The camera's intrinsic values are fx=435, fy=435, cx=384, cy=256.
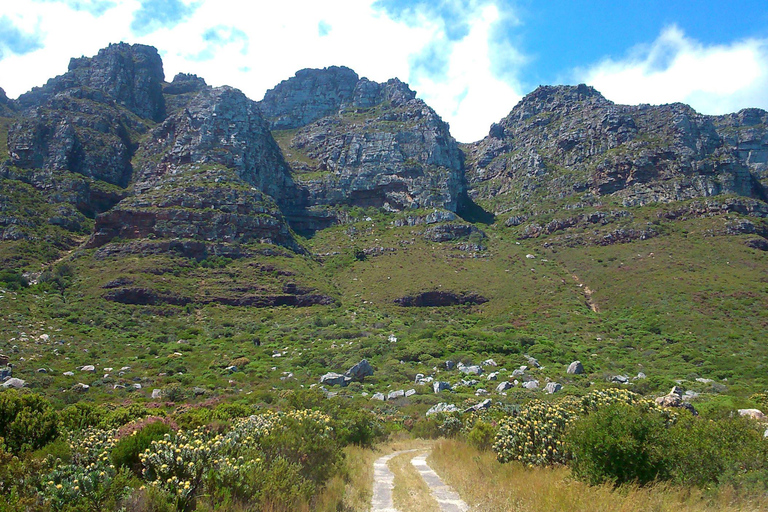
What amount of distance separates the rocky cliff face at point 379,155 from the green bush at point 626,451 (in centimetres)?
9165

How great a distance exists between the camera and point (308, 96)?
151000mm

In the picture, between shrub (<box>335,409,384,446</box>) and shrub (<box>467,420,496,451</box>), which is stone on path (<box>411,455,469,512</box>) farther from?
shrub (<box>335,409,384,446</box>)

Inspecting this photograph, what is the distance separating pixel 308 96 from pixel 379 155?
186ft

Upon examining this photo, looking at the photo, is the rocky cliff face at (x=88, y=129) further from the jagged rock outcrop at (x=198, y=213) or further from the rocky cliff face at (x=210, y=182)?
the jagged rock outcrop at (x=198, y=213)

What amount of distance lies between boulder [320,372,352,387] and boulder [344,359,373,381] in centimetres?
67

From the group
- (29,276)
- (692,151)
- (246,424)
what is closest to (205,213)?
(29,276)

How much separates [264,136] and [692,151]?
9486 cm

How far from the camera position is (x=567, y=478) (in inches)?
367

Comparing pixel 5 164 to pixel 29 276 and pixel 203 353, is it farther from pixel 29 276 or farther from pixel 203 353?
pixel 203 353

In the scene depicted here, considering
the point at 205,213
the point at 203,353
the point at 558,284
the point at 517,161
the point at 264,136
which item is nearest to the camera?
the point at 203,353

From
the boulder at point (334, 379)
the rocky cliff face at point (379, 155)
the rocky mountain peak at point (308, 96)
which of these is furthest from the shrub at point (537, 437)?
the rocky mountain peak at point (308, 96)

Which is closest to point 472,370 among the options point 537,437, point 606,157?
point 537,437

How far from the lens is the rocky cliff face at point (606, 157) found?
284 feet

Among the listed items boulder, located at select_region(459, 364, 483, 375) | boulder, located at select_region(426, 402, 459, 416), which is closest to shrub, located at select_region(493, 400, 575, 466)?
boulder, located at select_region(426, 402, 459, 416)
